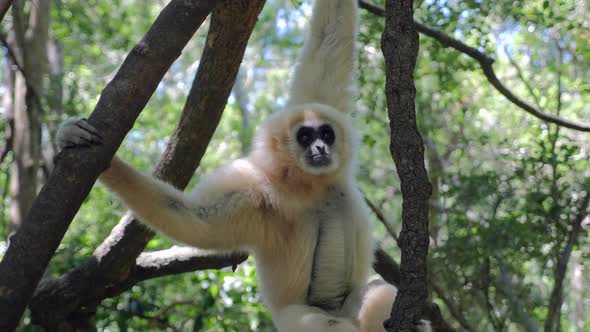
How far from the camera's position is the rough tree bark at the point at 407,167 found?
3146 mm

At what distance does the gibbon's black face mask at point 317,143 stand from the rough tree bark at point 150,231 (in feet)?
3.42

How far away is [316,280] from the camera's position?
4965mm

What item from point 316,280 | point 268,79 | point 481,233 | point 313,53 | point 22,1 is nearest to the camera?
point 316,280

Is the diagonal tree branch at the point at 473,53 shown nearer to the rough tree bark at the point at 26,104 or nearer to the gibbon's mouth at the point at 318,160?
the gibbon's mouth at the point at 318,160

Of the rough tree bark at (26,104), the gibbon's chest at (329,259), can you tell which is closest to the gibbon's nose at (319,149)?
the gibbon's chest at (329,259)

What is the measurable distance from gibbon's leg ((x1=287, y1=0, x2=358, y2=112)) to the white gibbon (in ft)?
0.08

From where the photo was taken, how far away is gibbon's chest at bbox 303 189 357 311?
497 centimetres

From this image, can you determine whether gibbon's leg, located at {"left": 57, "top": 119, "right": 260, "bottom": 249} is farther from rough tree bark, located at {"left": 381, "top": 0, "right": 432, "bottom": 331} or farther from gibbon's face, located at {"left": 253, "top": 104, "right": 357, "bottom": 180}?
rough tree bark, located at {"left": 381, "top": 0, "right": 432, "bottom": 331}

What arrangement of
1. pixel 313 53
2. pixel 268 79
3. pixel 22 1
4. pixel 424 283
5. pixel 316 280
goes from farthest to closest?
1. pixel 268 79
2. pixel 22 1
3. pixel 313 53
4. pixel 316 280
5. pixel 424 283

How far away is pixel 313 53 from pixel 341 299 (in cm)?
231

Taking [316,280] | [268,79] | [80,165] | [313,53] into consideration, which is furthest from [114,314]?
[268,79]

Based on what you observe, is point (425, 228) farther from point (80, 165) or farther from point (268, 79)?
point (268, 79)

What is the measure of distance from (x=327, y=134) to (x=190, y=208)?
56.2 inches

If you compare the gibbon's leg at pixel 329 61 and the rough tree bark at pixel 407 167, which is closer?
the rough tree bark at pixel 407 167
